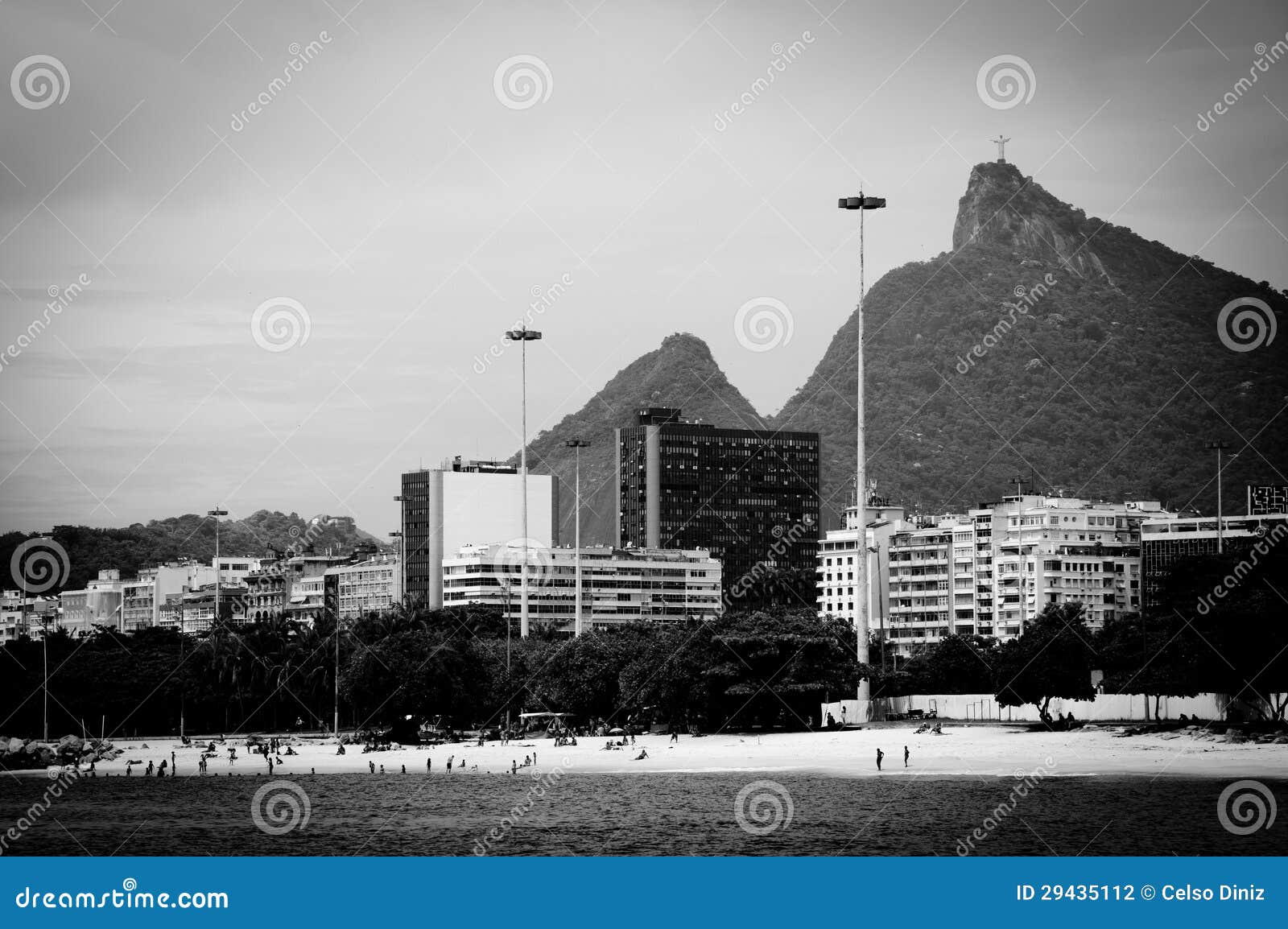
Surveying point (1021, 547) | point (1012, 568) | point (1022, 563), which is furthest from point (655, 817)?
point (1012, 568)

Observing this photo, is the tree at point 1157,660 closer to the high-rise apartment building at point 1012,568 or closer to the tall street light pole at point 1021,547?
the tall street light pole at point 1021,547

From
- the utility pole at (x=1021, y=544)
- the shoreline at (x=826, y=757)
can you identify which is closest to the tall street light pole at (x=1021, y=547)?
the utility pole at (x=1021, y=544)

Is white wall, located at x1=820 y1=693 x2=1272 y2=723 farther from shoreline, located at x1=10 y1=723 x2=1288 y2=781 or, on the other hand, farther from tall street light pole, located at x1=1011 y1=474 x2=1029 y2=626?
tall street light pole, located at x1=1011 y1=474 x2=1029 y2=626

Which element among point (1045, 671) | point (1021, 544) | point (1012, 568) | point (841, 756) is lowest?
point (841, 756)

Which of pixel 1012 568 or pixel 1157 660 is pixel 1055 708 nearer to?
pixel 1157 660

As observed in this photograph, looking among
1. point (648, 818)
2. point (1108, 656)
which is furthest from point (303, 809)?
point (1108, 656)
